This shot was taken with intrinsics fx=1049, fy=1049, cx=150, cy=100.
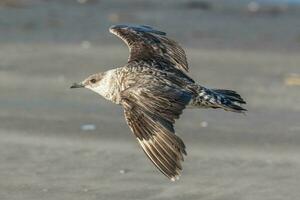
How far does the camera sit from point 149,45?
9.02 m

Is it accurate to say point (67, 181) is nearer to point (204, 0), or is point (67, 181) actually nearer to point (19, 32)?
point (19, 32)

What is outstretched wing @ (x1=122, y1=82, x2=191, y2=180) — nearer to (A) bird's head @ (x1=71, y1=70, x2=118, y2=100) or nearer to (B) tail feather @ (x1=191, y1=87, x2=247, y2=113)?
(B) tail feather @ (x1=191, y1=87, x2=247, y2=113)

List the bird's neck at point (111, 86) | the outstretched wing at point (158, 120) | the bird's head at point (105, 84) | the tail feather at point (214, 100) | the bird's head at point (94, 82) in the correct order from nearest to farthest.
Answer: the outstretched wing at point (158, 120) < the tail feather at point (214, 100) < the bird's neck at point (111, 86) < the bird's head at point (105, 84) < the bird's head at point (94, 82)

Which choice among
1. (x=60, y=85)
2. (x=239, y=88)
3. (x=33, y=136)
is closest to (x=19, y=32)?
(x=60, y=85)

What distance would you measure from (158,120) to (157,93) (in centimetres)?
36

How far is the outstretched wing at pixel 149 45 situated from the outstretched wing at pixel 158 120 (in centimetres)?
128

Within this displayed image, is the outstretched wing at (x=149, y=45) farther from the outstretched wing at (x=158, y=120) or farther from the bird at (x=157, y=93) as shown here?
the outstretched wing at (x=158, y=120)

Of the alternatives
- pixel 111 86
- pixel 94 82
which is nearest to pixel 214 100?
pixel 111 86

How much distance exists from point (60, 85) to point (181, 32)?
14.1 feet

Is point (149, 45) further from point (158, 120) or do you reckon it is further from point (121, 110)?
point (121, 110)

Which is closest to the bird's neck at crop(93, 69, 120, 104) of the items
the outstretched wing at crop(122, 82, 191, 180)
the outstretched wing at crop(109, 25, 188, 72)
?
the outstretched wing at crop(109, 25, 188, 72)

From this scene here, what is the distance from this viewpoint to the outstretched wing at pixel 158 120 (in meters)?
6.93

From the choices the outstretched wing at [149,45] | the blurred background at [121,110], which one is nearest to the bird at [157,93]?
the outstretched wing at [149,45]

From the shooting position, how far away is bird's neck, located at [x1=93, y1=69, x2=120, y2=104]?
8.25 metres
